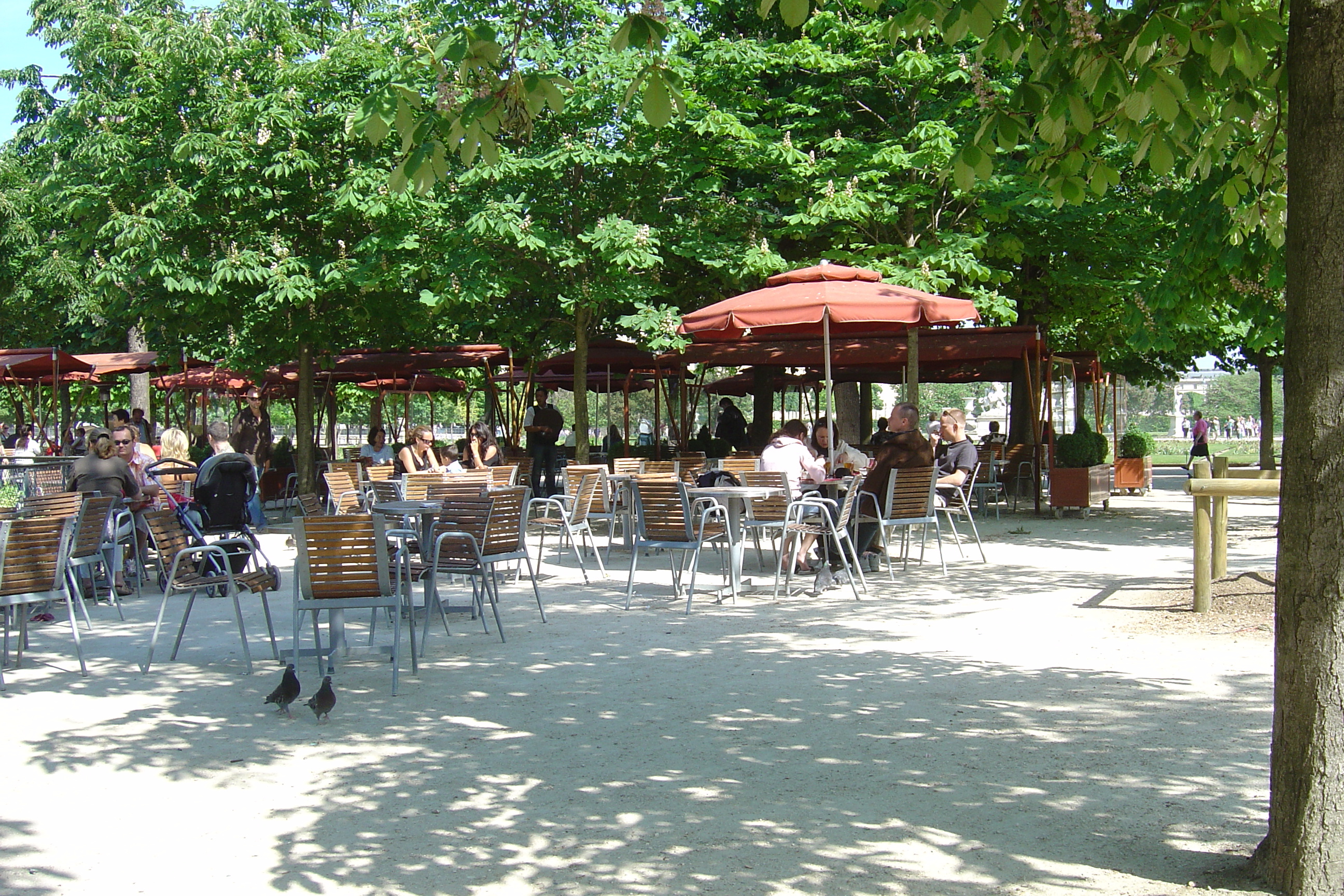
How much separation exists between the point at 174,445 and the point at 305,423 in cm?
721

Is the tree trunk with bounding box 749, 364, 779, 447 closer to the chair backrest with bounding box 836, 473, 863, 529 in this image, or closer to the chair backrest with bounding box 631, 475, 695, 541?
the chair backrest with bounding box 836, 473, 863, 529

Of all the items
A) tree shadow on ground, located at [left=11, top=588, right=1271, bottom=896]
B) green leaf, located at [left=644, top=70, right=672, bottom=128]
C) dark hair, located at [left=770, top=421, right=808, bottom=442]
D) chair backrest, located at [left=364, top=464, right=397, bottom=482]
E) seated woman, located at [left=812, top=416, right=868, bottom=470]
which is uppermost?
green leaf, located at [left=644, top=70, right=672, bottom=128]

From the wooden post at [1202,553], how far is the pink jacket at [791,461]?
3.28 m

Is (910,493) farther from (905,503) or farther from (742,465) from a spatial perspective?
(742,465)

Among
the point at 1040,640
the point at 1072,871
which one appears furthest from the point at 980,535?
the point at 1072,871

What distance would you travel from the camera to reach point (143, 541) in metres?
10.5

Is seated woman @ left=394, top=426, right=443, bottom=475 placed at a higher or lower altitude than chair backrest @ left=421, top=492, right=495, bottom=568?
higher

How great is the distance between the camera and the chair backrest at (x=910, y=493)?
9945mm

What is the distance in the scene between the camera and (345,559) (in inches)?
237

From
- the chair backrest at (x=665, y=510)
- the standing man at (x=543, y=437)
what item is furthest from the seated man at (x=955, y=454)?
the standing man at (x=543, y=437)

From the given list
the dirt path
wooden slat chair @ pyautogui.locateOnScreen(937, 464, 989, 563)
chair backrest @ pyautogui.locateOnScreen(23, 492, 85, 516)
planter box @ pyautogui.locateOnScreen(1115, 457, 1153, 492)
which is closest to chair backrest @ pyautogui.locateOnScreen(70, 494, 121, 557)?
chair backrest @ pyautogui.locateOnScreen(23, 492, 85, 516)

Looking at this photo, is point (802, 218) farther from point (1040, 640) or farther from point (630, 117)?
point (1040, 640)

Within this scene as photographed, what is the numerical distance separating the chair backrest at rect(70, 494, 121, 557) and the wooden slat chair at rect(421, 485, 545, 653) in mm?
2445

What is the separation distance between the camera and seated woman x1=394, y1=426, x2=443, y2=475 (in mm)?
12820
